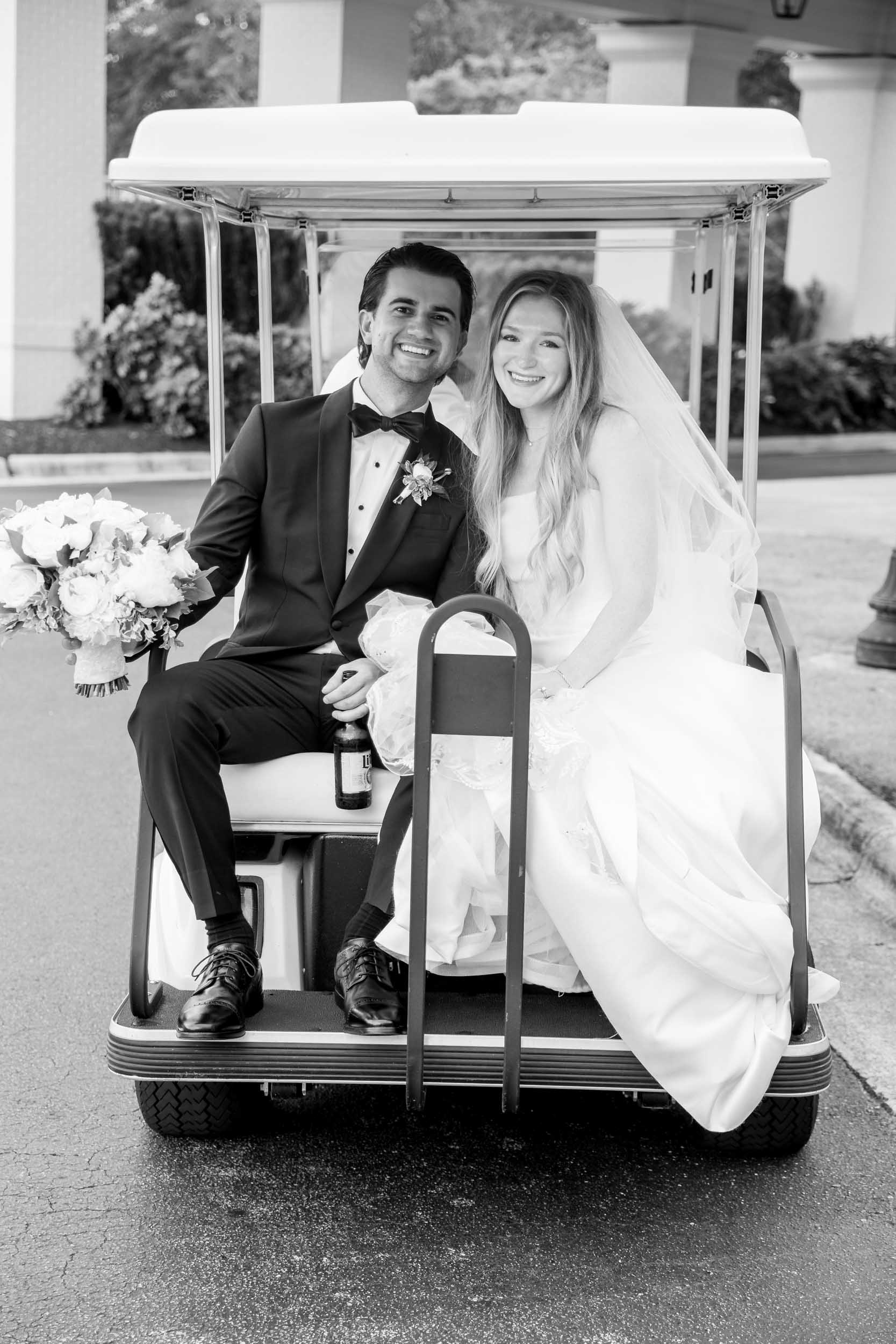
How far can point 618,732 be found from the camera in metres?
3.10

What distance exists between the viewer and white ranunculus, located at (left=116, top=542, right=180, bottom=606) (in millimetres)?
2963

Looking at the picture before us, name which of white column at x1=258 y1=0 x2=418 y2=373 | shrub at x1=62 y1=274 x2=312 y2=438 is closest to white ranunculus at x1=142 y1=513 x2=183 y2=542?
shrub at x1=62 y1=274 x2=312 y2=438

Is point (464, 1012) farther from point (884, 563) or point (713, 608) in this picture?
point (884, 563)

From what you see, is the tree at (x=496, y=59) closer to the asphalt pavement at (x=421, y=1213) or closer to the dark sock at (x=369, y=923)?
the asphalt pavement at (x=421, y=1213)

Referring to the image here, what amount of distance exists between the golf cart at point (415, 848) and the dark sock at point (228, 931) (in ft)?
0.39

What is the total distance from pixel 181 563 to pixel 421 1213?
138 centimetres

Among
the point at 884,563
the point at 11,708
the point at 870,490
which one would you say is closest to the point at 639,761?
the point at 11,708

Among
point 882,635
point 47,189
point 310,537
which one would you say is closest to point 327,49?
point 47,189

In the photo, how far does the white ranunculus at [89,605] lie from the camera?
9.66ft

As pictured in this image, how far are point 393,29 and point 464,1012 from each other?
15113mm

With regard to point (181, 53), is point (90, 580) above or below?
below

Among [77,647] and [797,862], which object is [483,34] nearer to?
[77,647]

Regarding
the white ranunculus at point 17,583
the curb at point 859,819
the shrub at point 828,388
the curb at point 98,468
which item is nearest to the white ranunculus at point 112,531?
the white ranunculus at point 17,583

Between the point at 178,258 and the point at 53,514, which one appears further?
the point at 178,258
